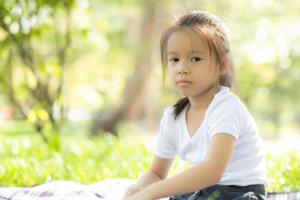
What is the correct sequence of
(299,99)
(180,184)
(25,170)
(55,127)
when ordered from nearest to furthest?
(180,184) < (25,170) < (55,127) < (299,99)

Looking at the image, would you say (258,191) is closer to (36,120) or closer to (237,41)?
(36,120)

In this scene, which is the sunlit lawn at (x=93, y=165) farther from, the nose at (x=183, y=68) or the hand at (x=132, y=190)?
the nose at (x=183, y=68)

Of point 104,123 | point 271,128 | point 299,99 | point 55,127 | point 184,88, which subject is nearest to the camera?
point 184,88

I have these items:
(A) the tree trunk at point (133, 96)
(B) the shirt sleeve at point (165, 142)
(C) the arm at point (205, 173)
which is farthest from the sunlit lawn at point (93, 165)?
(A) the tree trunk at point (133, 96)

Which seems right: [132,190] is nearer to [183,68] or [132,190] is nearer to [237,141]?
[237,141]

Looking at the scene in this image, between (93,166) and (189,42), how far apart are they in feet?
6.25

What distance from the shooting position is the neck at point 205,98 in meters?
2.26

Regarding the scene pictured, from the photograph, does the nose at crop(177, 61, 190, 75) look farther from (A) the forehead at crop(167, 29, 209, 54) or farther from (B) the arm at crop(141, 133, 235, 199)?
(B) the arm at crop(141, 133, 235, 199)

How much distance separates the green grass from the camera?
330cm

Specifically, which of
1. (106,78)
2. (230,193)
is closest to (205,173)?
(230,193)

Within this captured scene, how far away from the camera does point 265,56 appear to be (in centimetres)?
1298

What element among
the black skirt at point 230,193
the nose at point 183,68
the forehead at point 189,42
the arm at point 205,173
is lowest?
the black skirt at point 230,193

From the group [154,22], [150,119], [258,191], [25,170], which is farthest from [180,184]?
[150,119]

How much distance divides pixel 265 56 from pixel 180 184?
37.2 ft
